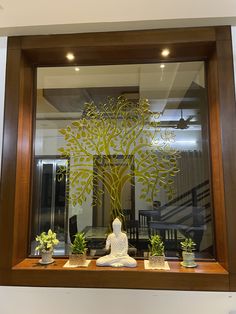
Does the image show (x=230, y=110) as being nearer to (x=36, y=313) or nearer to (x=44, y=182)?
(x=44, y=182)

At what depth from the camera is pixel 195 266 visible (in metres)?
1.71

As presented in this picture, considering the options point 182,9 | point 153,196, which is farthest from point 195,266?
point 182,9

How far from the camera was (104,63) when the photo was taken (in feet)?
6.75

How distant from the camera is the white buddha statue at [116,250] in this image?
171cm

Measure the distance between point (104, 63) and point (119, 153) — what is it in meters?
0.82

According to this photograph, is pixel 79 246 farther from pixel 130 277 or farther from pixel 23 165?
pixel 23 165

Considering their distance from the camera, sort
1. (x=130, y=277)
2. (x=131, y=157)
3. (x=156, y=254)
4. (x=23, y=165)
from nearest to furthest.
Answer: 1. (x=130, y=277)
2. (x=156, y=254)
3. (x=23, y=165)
4. (x=131, y=157)

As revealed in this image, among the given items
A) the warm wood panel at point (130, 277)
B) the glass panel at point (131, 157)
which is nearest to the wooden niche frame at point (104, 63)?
the warm wood panel at point (130, 277)

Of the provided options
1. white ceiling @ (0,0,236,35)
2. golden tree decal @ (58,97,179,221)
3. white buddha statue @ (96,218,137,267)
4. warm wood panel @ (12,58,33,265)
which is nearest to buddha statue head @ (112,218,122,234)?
white buddha statue @ (96,218,137,267)

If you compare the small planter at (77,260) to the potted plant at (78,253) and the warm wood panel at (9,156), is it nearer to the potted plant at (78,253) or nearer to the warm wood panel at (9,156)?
the potted plant at (78,253)

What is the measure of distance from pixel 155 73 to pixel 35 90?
1124 mm

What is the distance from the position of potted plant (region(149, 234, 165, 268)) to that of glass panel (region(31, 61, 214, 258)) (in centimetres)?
17

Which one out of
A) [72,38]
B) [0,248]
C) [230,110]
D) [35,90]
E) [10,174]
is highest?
[72,38]

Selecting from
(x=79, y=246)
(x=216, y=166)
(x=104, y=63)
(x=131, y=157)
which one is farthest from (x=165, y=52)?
(x=79, y=246)
